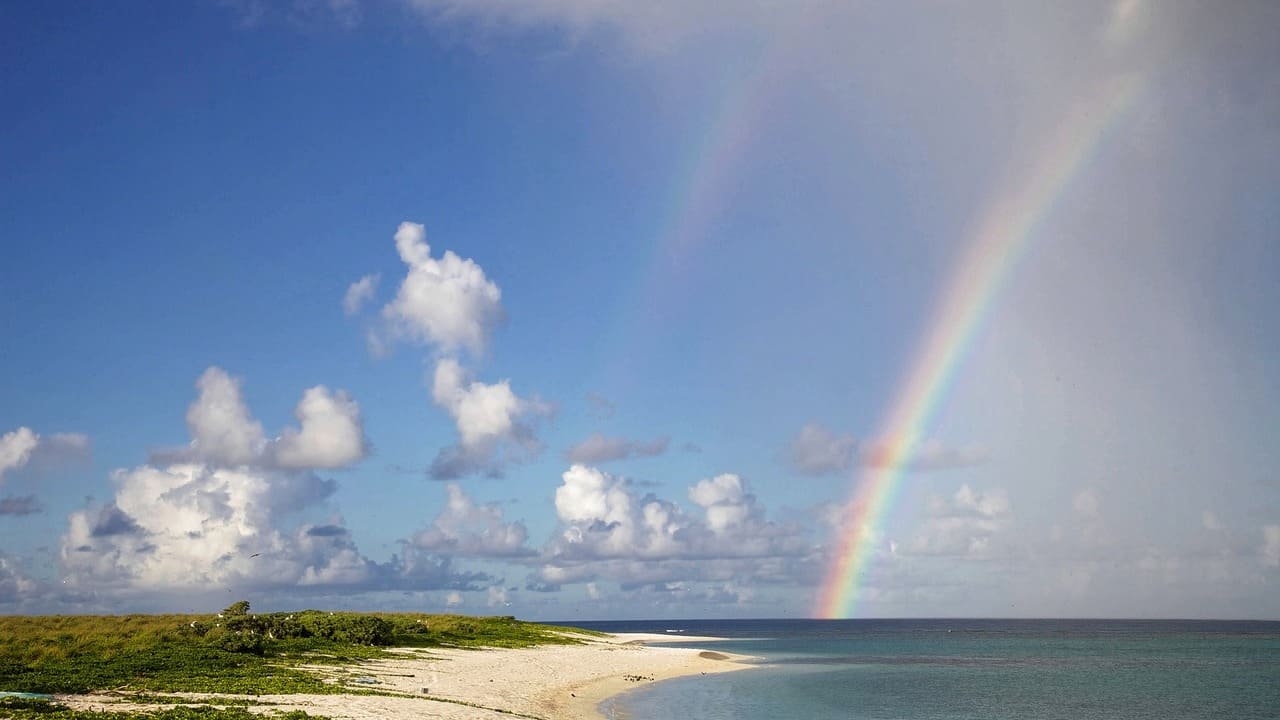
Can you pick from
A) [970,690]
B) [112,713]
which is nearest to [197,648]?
[112,713]

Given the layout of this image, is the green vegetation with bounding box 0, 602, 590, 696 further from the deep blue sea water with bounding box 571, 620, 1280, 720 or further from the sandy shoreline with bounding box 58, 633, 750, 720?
the deep blue sea water with bounding box 571, 620, 1280, 720

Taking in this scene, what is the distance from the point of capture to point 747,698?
66.4m

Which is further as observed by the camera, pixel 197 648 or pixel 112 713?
pixel 197 648

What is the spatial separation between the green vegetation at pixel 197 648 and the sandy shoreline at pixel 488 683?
2794 mm

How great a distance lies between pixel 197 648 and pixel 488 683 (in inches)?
836

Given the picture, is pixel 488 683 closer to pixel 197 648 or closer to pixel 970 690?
pixel 197 648

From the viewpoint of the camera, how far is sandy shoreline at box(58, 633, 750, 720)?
38062 mm

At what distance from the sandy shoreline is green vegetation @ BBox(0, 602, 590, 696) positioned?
279 cm

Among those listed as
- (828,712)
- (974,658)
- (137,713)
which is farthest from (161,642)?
(974,658)

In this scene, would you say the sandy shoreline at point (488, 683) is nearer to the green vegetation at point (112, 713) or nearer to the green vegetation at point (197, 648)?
the green vegetation at point (112, 713)

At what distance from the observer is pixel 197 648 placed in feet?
201

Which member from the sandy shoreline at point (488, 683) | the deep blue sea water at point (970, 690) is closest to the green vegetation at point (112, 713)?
the sandy shoreline at point (488, 683)

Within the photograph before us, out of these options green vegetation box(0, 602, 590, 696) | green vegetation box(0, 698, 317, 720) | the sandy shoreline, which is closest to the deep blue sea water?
the sandy shoreline

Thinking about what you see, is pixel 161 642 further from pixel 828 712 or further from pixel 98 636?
pixel 828 712
